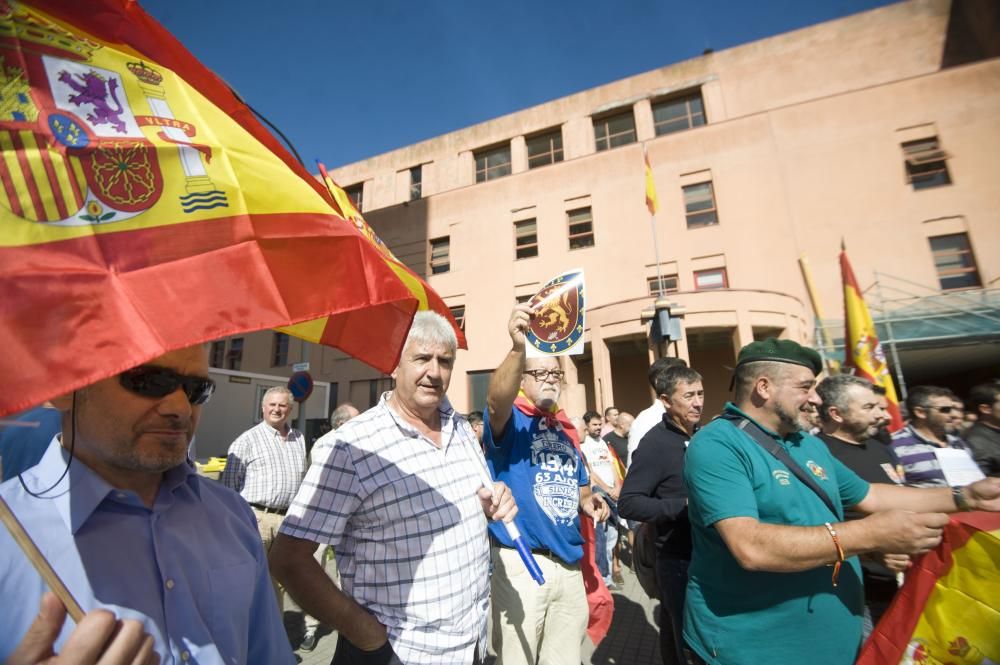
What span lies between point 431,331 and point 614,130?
66.8 feet

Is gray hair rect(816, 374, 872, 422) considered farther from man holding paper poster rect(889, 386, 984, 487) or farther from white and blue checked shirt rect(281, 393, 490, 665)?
white and blue checked shirt rect(281, 393, 490, 665)

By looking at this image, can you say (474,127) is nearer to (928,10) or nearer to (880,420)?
(928,10)

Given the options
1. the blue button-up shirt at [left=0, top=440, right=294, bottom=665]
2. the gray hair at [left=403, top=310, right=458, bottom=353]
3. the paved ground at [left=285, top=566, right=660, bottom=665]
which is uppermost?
the gray hair at [left=403, top=310, right=458, bottom=353]

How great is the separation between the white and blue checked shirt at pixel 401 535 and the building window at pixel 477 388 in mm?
15933

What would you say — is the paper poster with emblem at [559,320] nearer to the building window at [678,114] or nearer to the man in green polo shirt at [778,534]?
the man in green polo shirt at [778,534]

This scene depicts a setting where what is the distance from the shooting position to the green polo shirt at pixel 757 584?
1.93m

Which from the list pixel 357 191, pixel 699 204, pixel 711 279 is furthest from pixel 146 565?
pixel 357 191

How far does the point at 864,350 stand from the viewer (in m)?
7.22

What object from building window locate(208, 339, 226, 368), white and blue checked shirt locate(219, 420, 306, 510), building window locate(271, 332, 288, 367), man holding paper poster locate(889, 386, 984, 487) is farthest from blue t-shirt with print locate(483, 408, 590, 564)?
building window locate(208, 339, 226, 368)

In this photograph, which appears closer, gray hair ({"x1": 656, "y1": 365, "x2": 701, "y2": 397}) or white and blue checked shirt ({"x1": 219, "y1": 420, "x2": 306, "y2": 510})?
gray hair ({"x1": 656, "y1": 365, "x2": 701, "y2": 397})

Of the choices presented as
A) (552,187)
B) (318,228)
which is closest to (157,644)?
(318,228)

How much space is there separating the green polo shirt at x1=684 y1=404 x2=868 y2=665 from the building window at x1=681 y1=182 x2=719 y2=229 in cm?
1653

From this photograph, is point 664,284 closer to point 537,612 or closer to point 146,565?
point 537,612

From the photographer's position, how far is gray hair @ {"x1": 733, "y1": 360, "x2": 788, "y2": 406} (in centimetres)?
231
